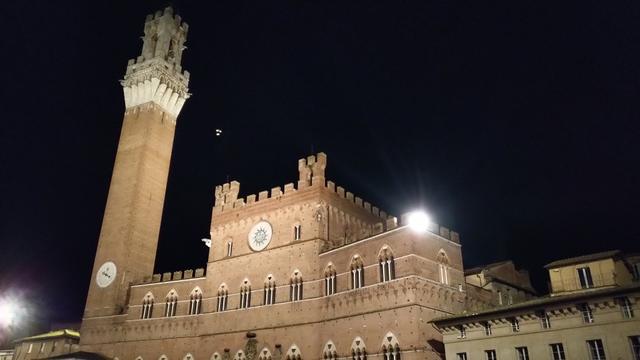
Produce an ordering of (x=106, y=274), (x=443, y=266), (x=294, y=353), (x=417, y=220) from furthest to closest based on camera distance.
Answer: (x=106, y=274) → (x=294, y=353) → (x=443, y=266) → (x=417, y=220)

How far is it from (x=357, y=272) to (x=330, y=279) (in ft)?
7.54

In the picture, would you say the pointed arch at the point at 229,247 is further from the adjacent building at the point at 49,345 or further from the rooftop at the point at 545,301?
the adjacent building at the point at 49,345

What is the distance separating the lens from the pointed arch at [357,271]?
101 ft

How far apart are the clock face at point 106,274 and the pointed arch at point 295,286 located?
58.5 feet

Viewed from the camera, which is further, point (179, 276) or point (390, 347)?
point (179, 276)

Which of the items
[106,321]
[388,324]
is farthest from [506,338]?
[106,321]

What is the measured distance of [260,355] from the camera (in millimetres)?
33406

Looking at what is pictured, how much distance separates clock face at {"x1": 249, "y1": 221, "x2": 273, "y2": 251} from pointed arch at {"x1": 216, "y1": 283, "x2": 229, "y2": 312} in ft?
12.4

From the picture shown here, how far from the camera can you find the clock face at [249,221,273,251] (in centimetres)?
3716

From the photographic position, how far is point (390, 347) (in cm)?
2772

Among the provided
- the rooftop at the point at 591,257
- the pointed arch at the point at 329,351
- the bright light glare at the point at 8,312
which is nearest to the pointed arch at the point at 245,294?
the pointed arch at the point at 329,351

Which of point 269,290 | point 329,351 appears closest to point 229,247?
point 269,290

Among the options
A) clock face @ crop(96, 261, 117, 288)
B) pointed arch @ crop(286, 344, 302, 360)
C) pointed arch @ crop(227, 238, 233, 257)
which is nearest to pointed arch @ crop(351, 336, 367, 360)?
pointed arch @ crop(286, 344, 302, 360)

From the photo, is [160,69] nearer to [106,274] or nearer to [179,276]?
[106,274]
